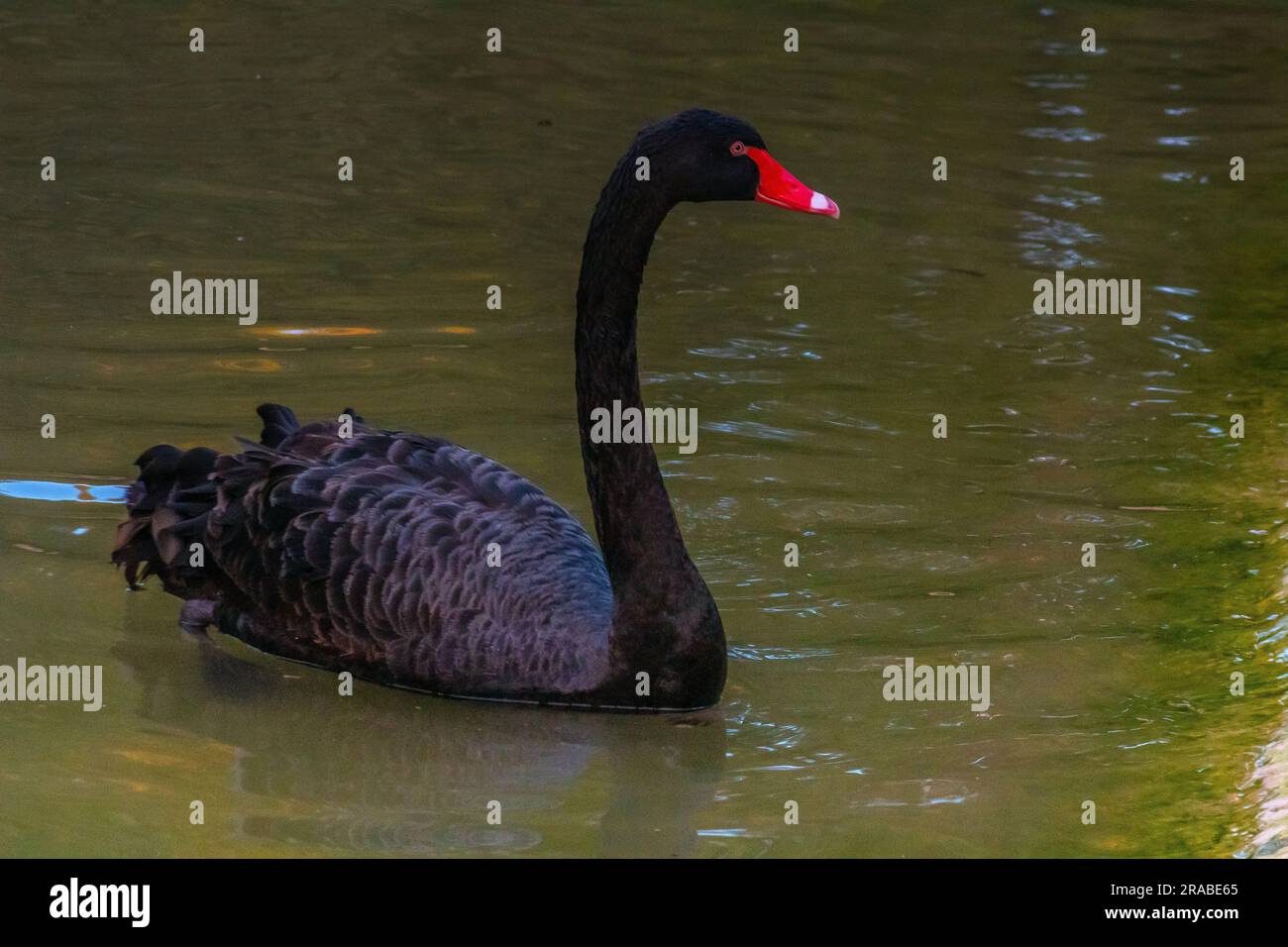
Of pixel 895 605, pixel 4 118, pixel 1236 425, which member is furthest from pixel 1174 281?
pixel 4 118

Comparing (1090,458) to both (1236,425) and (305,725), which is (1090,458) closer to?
(1236,425)

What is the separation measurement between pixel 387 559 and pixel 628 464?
30.4 inches

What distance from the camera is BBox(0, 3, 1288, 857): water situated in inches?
217

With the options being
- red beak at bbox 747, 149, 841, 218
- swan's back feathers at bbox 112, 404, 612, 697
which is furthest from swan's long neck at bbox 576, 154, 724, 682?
red beak at bbox 747, 149, 841, 218

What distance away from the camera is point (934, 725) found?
19.4 ft

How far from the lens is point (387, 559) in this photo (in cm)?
596

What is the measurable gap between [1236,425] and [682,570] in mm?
3401

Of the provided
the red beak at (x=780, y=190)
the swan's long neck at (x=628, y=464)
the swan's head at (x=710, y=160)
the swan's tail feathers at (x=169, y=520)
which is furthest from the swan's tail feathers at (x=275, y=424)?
the red beak at (x=780, y=190)

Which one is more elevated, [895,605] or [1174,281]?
[1174,281]

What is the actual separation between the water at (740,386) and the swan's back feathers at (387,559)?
17cm

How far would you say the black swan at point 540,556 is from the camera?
19.0 ft

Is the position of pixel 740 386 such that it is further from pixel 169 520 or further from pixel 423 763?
pixel 423 763

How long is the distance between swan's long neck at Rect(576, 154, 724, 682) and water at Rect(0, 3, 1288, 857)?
331mm

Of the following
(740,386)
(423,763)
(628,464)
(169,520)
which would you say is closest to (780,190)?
(628,464)
